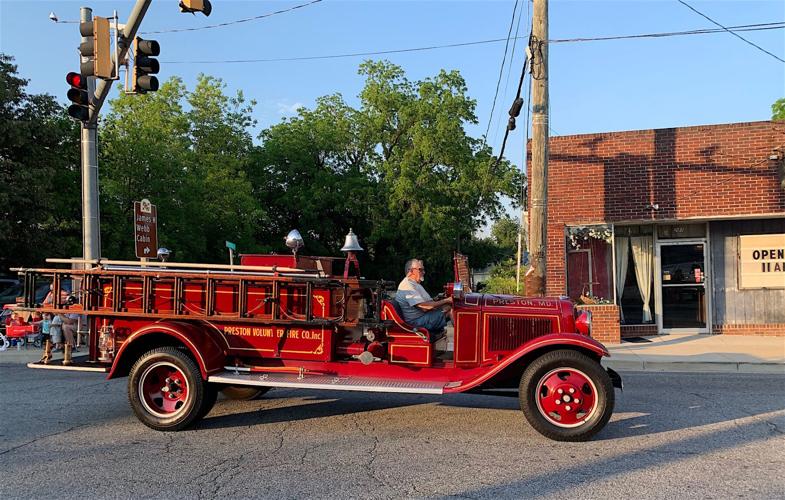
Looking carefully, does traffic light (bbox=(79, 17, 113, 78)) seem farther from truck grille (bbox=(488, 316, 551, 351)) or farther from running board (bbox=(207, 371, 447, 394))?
truck grille (bbox=(488, 316, 551, 351))

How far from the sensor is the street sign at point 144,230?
448 inches

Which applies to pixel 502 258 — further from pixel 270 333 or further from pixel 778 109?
pixel 270 333

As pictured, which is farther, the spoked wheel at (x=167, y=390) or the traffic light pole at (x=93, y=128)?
the traffic light pole at (x=93, y=128)

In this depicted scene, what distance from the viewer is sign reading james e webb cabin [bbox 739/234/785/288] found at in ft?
43.8

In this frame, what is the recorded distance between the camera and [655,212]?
43.7ft

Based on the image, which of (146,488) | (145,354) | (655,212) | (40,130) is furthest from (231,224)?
(146,488)

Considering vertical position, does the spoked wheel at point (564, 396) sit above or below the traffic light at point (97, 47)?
below

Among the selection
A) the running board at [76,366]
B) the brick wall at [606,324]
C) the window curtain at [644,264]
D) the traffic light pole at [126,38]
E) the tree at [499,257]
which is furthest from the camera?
the tree at [499,257]

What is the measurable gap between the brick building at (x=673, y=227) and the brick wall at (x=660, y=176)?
0.07 ft

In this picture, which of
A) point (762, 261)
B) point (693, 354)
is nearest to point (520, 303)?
point (693, 354)

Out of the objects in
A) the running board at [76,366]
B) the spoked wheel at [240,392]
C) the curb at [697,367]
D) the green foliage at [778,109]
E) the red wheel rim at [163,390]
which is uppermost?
the green foliage at [778,109]

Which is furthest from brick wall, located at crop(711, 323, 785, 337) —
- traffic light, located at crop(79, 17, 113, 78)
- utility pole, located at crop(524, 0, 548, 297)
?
traffic light, located at crop(79, 17, 113, 78)

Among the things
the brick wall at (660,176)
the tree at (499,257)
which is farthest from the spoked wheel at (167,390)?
the tree at (499,257)

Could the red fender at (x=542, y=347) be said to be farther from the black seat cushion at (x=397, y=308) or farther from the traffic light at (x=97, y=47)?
the traffic light at (x=97, y=47)
